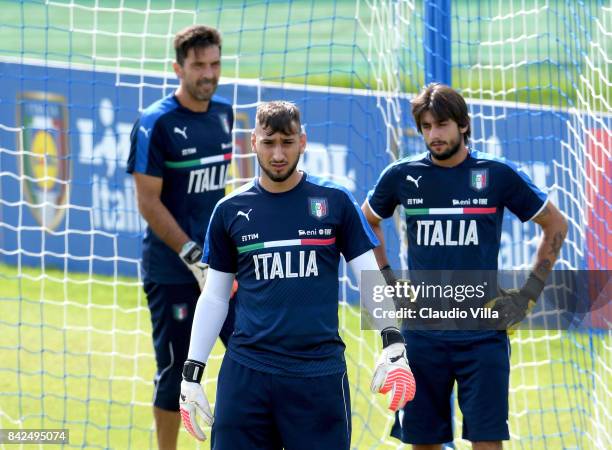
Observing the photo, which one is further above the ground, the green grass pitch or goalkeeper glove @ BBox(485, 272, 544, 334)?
goalkeeper glove @ BBox(485, 272, 544, 334)

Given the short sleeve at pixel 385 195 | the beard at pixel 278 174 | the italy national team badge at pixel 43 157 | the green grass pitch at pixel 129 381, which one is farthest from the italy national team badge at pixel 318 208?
the italy national team badge at pixel 43 157

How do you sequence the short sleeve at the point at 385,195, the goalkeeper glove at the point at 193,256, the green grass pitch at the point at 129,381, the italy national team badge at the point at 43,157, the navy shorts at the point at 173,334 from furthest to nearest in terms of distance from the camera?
the italy national team badge at the point at 43,157
the green grass pitch at the point at 129,381
the navy shorts at the point at 173,334
the goalkeeper glove at the point at 193,256
the short sleeve at the point at 385,195

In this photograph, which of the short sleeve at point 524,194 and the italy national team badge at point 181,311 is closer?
the short sleeve at point 524,194

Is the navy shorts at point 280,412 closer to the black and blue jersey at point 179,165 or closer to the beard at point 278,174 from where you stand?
the beard at point 278,174

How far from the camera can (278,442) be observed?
465 centimetres

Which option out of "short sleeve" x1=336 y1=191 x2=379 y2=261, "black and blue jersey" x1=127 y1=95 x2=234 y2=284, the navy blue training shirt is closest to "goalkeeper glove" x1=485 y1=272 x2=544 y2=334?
the navy blue training shirt

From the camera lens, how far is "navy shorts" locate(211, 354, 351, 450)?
4535 millimetres

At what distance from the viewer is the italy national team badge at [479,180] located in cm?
530

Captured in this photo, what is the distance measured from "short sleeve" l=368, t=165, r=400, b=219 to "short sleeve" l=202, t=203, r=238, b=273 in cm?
104

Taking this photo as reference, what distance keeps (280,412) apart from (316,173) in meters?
4.80

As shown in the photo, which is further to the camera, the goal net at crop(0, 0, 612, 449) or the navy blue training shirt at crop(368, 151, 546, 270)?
the goal net at crop(0, 0, 612, 449)

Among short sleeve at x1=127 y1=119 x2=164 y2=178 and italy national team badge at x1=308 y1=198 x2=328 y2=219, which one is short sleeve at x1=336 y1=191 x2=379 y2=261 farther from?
short sleeve at x1=127 y1=119 x2=164 y2=178

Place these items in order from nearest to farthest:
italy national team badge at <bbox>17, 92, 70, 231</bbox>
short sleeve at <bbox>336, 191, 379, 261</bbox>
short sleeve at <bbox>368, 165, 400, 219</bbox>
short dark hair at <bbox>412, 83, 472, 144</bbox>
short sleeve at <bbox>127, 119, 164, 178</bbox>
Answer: short sleeve at <bbox>336, 191, 379, 261</bbox>
short dark hair at <bbox>412, 83, 472, 144</bbox>
short sleeve at <bbox>368, 165, 400, 219</bbox>
short sleeve at <bbox>127, 119, 164, 178</bbox>
italy national team badge at <bbox>17, 92, 70, 231</bbox>

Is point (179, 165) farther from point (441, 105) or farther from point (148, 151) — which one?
point (441, 105)
